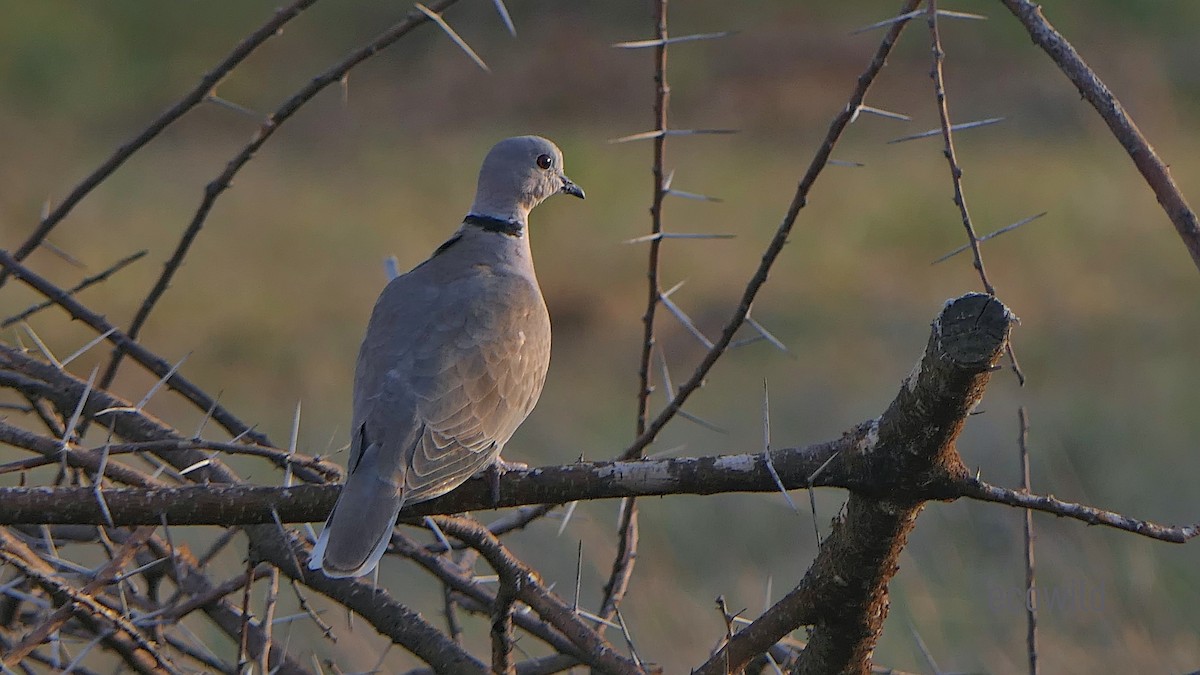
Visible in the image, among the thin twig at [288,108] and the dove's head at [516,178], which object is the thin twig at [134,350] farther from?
the dove's head at [516,178]

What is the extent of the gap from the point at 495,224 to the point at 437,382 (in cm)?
85

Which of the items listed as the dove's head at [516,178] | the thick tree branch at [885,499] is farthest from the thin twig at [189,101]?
the thick tree branch at [885,499]

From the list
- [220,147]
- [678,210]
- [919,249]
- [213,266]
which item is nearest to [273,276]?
[213,266]

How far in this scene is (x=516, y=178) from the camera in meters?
3.88

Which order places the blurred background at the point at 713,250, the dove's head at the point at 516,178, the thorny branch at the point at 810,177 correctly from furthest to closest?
the blurred background at the point at 713,250
the dove's head at the point at 516,178
the thorny branch at the point at 810,177

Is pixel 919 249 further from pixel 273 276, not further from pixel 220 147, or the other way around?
pixel 220 147

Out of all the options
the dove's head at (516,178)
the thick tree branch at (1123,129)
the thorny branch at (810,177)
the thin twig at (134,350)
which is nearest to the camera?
the thick tree branch at (1123,129)

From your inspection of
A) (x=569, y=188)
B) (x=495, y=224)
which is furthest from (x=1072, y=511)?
(x=569, y=188)

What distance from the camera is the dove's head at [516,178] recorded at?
384 cm

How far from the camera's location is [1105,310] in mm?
11781

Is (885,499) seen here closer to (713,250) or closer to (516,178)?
(516,178)

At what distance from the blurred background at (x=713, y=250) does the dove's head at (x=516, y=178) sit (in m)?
0.88

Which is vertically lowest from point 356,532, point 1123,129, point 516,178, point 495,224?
point 356,532

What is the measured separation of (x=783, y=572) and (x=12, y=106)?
16169 mm
